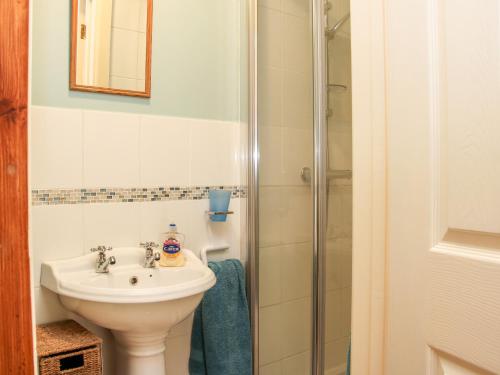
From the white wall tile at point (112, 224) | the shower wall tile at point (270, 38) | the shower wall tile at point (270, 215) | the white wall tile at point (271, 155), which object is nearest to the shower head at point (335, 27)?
the shower wall tile at point (270, 38)

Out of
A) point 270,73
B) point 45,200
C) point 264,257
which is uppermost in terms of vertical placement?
point 270,73

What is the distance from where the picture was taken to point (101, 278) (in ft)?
4.52

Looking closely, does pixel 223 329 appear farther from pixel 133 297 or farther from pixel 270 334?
pixel 133 297

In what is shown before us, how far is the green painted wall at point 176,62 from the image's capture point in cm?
139

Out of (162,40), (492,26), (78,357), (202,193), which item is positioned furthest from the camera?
(202,193)

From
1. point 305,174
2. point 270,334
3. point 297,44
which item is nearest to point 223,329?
point 270,334

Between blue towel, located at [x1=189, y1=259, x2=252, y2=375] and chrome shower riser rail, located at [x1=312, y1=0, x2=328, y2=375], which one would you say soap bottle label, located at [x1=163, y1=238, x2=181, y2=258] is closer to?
blue towel, located at [x1=189, y1=259, x2=252, y2=375]

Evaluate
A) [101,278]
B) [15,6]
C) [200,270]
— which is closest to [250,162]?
[200,270]

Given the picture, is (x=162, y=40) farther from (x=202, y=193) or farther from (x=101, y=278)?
(x=101, y=278)

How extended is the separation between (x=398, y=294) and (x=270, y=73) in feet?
4.16

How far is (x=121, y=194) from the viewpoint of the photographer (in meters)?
1.53

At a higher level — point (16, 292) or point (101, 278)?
point (16, 292)

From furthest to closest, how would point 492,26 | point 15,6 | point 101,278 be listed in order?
point 101,278, point 492,26, point 15,6

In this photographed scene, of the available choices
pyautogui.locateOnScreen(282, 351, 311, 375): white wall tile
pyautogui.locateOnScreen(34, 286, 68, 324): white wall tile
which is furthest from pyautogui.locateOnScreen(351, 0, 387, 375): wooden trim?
pyautogui.locateOnScreen(34, 286, 68, 324): white wall tile
